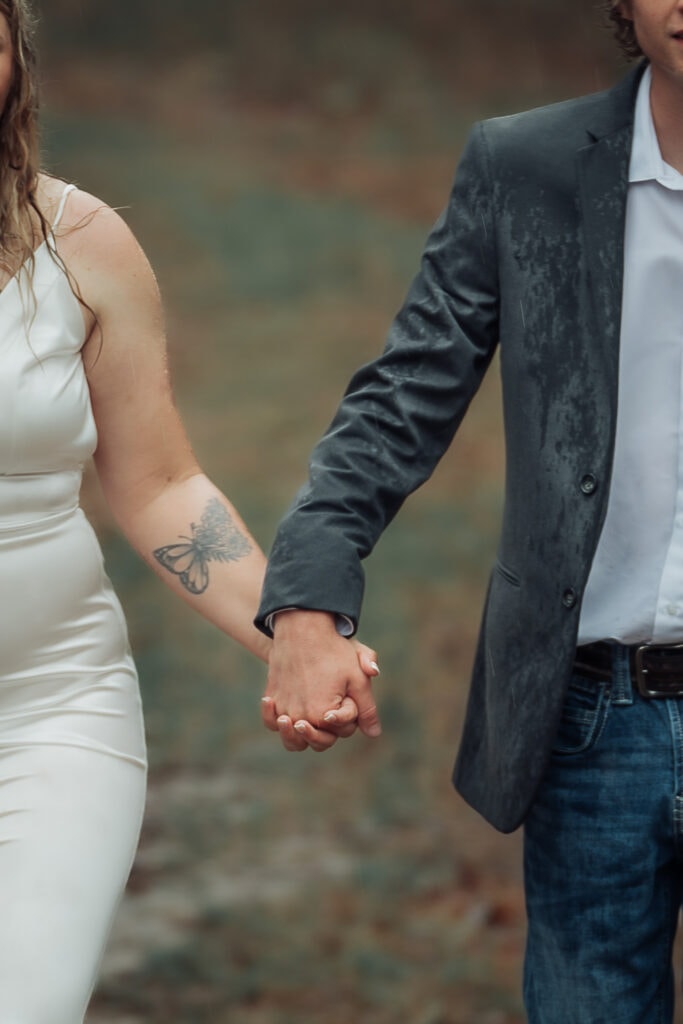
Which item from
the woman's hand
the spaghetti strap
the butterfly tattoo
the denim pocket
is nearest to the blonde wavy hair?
the spaghetti strap

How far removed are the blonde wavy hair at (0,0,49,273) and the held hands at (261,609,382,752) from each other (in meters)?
0.66

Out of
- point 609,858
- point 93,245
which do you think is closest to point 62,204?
point 93,245

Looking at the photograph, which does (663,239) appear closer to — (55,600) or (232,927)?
(55,600)

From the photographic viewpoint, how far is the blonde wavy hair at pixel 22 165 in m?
2.45

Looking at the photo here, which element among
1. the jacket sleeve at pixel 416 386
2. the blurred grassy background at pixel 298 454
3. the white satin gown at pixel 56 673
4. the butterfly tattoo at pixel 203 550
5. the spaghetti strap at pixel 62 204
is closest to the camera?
the white satin gown at pixel 56 673

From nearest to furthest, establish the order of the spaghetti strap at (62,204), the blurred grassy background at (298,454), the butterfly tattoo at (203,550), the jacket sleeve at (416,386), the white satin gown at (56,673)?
1. the white satin gown at (56,673)
2. the jacket sleeve at (416,386)
3. the spaghetti strap at (62,204)
4. the butterfly tattoo at (203,550)
5. the blurred grassy background at (298,454)

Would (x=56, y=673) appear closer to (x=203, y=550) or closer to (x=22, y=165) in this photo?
(x=203, y=550)

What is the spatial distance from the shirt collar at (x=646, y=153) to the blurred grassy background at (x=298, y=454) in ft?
8.89

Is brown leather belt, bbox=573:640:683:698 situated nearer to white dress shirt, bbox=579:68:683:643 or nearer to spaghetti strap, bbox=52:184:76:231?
white dress shirt, bbox=579:68:683:643

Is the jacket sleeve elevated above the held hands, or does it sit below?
above

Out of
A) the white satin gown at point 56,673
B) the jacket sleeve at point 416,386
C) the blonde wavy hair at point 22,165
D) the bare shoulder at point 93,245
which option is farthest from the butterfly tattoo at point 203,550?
the blonde wavy hair at point 22,165

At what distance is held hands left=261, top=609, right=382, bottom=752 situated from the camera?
2.31 metres

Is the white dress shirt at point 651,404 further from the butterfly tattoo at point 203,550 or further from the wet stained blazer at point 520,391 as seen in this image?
the butterfly tattoo at point 203,550

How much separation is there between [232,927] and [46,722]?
277cm
